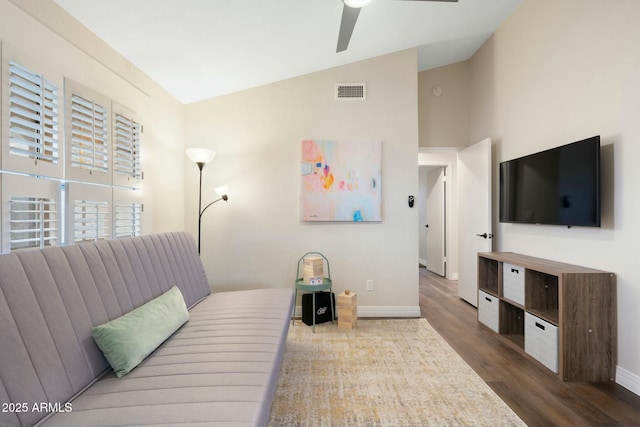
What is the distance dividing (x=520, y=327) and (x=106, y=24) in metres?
4.16

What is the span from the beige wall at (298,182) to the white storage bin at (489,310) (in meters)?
0.66

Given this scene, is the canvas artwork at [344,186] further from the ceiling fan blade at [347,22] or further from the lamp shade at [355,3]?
the lamp shade at [355,3]

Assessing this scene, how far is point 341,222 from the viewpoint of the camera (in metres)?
3.37

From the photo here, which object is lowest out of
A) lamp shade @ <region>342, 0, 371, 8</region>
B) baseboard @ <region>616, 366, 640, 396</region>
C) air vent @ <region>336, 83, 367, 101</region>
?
baseboard @ <region>616, 366, 640, 396</region>

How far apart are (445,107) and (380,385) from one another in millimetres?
3491

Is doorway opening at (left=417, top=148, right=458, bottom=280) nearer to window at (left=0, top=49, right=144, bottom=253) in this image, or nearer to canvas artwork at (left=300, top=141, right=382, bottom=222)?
canvas artwork at (left=300, top=141, right=382, bottom=222)

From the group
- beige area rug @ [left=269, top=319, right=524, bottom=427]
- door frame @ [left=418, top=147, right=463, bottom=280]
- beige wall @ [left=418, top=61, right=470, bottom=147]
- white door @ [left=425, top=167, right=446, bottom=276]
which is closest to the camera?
beige area rug @ [left=269, top=319, right=524, bottom=427]

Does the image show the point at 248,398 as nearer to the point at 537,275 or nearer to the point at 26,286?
the point at 26,286

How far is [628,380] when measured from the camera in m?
1.95

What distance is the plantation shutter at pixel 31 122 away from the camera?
1.44m

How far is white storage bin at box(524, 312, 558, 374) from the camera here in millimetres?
2137

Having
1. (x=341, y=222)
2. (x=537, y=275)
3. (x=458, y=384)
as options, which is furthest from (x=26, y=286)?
(x=537, y=275)

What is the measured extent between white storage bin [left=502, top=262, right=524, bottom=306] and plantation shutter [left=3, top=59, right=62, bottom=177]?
3.41m

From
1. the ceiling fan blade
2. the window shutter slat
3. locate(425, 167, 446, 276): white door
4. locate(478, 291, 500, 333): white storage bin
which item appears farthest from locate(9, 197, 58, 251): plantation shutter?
locate(425, 167, 446, 276): white door
